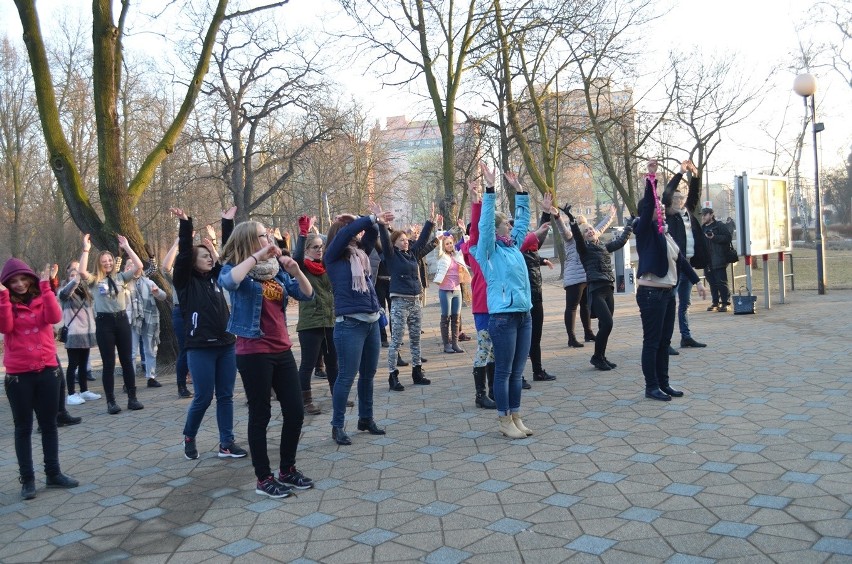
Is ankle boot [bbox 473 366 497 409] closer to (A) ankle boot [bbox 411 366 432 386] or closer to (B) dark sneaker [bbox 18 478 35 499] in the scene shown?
(A) ankle boot [bbox 411 366 432 386]

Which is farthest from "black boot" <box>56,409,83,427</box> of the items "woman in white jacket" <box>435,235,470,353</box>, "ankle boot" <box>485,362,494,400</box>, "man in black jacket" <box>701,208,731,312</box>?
"man in black jacket" <box>701,208,731,312</box>

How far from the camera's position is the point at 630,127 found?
26.0m

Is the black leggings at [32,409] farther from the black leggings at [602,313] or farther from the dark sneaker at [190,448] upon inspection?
the black leggings at [602,313]

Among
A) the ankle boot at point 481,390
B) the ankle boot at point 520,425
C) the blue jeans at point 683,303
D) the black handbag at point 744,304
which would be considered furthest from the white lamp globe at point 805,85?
the ankle boot at point 520,425

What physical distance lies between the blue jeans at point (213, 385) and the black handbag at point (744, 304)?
10560 mm

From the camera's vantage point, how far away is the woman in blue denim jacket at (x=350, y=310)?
6.25 meters

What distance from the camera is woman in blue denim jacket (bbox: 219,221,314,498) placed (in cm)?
501

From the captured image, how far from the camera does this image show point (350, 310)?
245 inches

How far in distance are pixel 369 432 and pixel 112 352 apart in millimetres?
3698

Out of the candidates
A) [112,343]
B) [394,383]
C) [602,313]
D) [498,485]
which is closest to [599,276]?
[602,313]

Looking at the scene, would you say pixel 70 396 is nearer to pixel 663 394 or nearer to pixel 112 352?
pixel 112 352

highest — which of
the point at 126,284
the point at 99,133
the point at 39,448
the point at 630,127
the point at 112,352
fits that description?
the point at 630,127

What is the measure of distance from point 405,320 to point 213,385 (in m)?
3.35

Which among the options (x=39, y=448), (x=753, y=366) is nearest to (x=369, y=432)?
(x=39, y=448)
